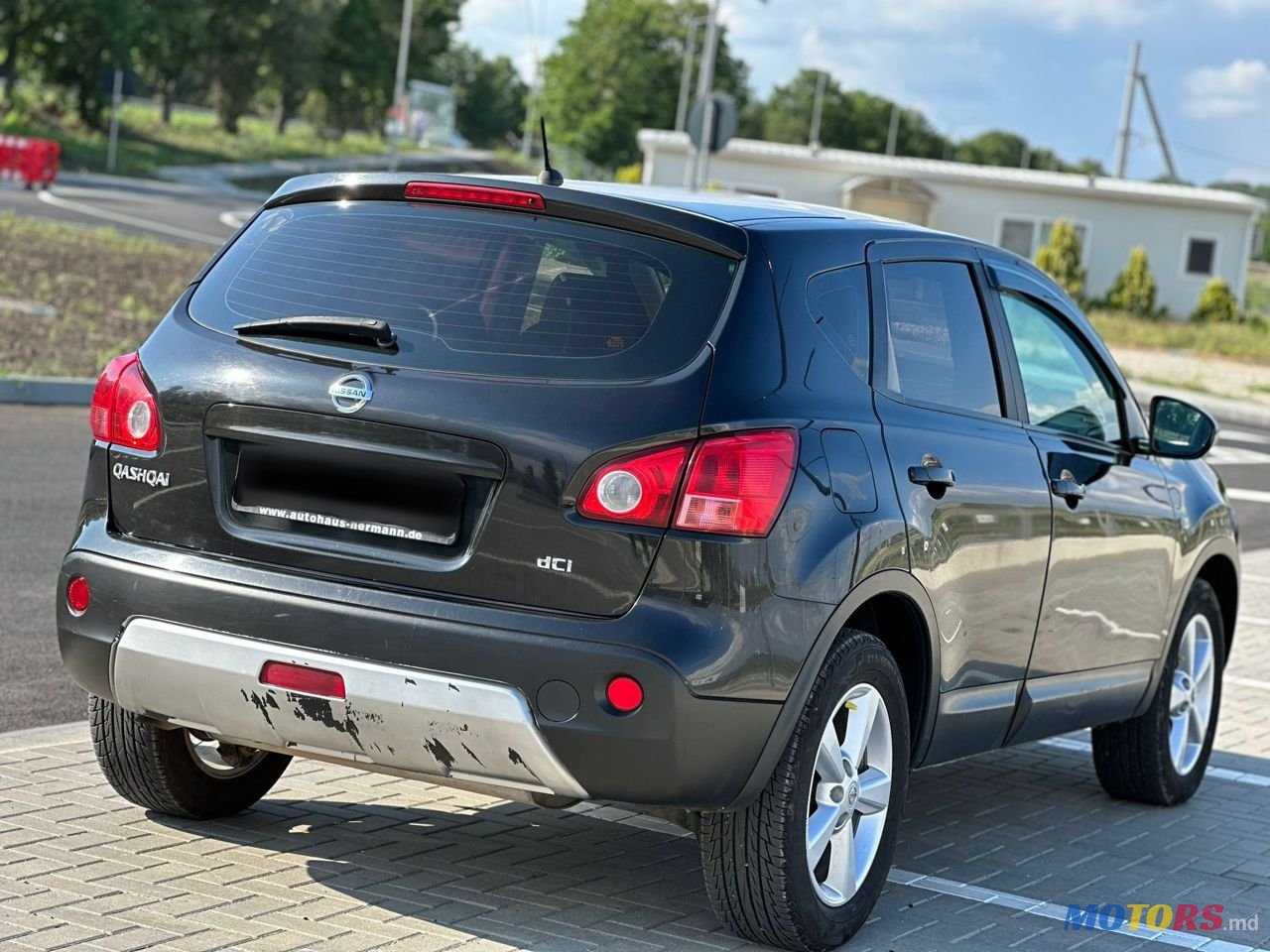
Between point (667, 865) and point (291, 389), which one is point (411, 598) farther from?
point (667, 865)

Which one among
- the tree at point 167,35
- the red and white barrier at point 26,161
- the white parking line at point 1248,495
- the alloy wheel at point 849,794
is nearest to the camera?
the alloy wheel at point 849,794

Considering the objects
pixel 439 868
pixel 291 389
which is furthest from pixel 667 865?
pixel 291 389

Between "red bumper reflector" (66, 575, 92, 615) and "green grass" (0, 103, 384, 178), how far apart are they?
4620 cm

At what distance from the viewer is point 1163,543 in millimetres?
6164


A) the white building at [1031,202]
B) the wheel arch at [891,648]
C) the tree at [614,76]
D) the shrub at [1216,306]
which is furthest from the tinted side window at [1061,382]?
the tree at [614,76]

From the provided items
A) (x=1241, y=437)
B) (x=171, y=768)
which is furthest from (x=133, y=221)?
(x=171, y=768)

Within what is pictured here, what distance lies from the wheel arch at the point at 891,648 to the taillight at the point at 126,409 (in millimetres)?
1635

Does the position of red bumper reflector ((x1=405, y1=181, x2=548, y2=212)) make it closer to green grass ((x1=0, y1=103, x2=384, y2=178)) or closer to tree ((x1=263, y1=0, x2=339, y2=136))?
green grass ((x1=0, y1=103, x2=384, y2=178))

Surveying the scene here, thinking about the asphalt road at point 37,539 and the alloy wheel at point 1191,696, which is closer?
the asphalt road at point 37,539

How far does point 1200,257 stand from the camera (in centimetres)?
5212

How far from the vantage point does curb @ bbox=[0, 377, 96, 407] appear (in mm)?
14078

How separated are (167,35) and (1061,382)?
192ft

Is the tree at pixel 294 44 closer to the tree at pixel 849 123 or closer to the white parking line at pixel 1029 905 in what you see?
Result: the tree at pixel 849 123

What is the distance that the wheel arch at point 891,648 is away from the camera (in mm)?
4129
